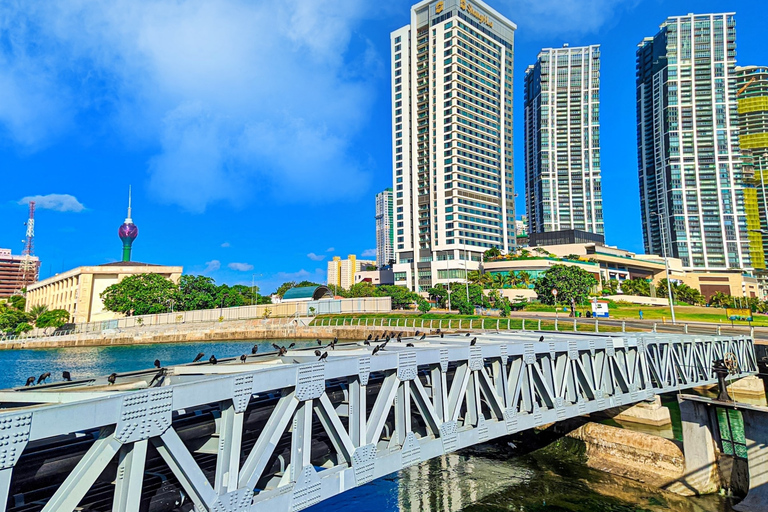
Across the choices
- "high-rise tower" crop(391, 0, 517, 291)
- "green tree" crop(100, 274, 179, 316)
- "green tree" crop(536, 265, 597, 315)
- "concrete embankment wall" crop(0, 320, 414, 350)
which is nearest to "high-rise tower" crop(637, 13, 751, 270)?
"high-rise tower" crop(391, 0, 517, 291)

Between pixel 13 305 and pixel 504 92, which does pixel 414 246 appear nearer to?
pixel 504 92

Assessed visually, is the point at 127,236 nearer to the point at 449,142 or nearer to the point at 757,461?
the point at 449,142

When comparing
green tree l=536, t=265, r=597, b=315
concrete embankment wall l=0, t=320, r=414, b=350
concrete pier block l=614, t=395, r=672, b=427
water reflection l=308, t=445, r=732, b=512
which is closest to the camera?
water reflection l=308, t=445, r=732, b=512

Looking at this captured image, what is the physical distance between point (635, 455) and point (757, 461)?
4.60 m

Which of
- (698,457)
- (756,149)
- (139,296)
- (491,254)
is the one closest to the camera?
(698,457)

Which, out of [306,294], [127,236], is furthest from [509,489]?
[127,236]

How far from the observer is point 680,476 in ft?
62.9

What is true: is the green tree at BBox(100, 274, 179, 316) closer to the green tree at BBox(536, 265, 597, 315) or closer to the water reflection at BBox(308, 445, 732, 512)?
the green tree at BBox(536, 265, 597, 315)

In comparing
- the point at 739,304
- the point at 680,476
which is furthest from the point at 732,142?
the point at 680,476

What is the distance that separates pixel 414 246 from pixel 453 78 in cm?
5484

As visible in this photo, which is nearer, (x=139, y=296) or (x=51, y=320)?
(x=51, y=320)

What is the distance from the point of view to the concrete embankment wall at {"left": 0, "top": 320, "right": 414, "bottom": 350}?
8381cm

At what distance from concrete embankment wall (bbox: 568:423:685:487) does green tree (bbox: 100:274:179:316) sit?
3986 inches

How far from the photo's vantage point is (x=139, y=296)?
99.6 meters
